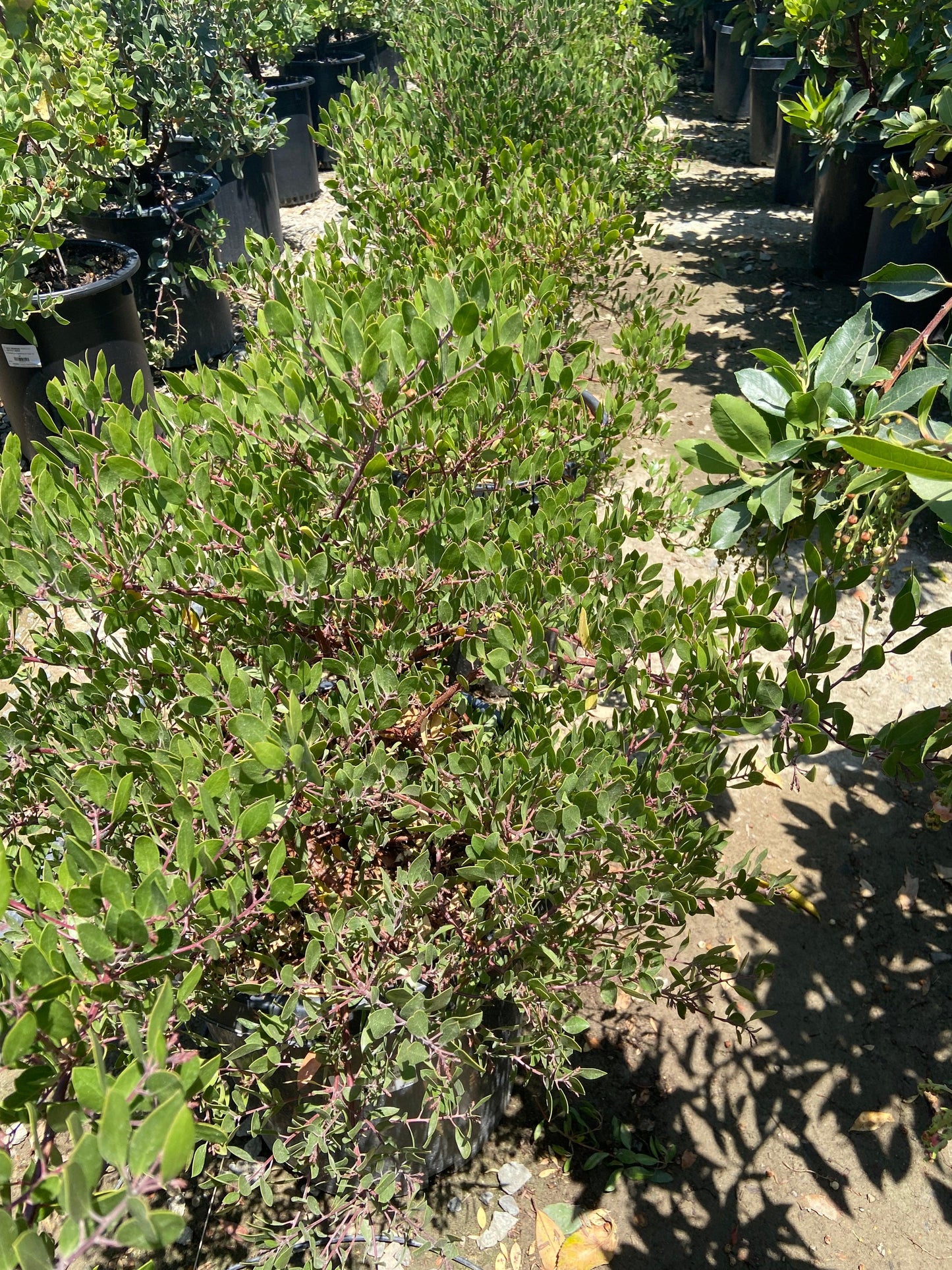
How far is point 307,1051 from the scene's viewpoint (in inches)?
61.3

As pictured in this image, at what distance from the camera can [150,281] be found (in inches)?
201

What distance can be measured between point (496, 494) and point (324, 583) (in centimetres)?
44

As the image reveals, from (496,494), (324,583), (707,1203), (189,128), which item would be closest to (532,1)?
(189,128)

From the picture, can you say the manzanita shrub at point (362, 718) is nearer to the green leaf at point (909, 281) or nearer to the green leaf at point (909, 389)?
the green leaf at point (909, 389)

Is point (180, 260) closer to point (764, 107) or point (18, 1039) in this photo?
point (18, 1039)

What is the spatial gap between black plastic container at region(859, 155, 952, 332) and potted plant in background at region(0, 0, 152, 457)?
374 centimetres

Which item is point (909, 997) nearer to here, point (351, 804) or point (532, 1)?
point (351, 804)

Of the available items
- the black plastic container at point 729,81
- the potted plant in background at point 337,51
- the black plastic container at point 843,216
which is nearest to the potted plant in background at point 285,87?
the potted plant in background at point 337,51

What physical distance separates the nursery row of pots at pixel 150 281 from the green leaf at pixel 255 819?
2.10 m

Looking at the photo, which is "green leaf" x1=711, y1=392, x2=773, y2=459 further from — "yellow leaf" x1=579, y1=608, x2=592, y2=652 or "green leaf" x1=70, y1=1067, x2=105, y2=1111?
"green leaf" x1=70, y1=1067, x2=105, y2=1111

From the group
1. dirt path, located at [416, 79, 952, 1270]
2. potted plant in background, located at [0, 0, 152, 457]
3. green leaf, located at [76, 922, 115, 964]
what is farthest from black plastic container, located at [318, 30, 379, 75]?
green leaf, located at [76, 922, 115, 964]

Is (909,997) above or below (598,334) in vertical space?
below

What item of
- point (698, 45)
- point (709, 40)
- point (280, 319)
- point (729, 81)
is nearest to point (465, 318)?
point (280, 319)

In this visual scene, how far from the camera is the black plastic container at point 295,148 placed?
7734mm
